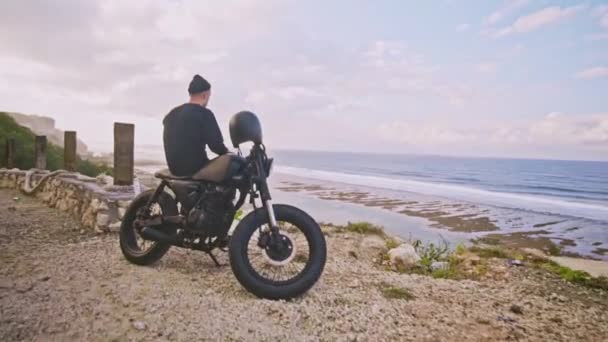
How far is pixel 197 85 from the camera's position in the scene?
179 inches

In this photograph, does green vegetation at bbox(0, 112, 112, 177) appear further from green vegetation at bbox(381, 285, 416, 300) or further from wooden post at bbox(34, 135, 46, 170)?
green vegetation at bbox(381, 285, 416, 300)

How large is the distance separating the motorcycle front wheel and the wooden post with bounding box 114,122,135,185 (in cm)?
387

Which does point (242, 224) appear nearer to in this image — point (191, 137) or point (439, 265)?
point (191, 137)

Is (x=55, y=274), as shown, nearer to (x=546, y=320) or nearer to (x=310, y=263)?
(x=310, y=263)

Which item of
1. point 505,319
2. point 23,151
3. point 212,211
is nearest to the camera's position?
point 505,319

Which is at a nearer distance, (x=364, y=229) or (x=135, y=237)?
(x=135, y=237)

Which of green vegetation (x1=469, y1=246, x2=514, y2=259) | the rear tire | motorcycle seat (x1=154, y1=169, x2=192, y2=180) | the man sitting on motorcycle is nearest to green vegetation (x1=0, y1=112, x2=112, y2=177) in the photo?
the rear tire

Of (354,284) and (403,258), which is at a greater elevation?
(354,284)

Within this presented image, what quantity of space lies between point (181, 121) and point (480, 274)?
17.8ft

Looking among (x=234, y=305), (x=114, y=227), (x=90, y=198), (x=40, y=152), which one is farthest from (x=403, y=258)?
(x=40, y=152)

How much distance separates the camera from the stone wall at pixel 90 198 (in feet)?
21.6

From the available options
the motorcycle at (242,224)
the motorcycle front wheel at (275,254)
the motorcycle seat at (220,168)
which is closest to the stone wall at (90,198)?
the motorcycle at (242,224)

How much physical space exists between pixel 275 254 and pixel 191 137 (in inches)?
64.2

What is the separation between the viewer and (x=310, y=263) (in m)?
4.17
